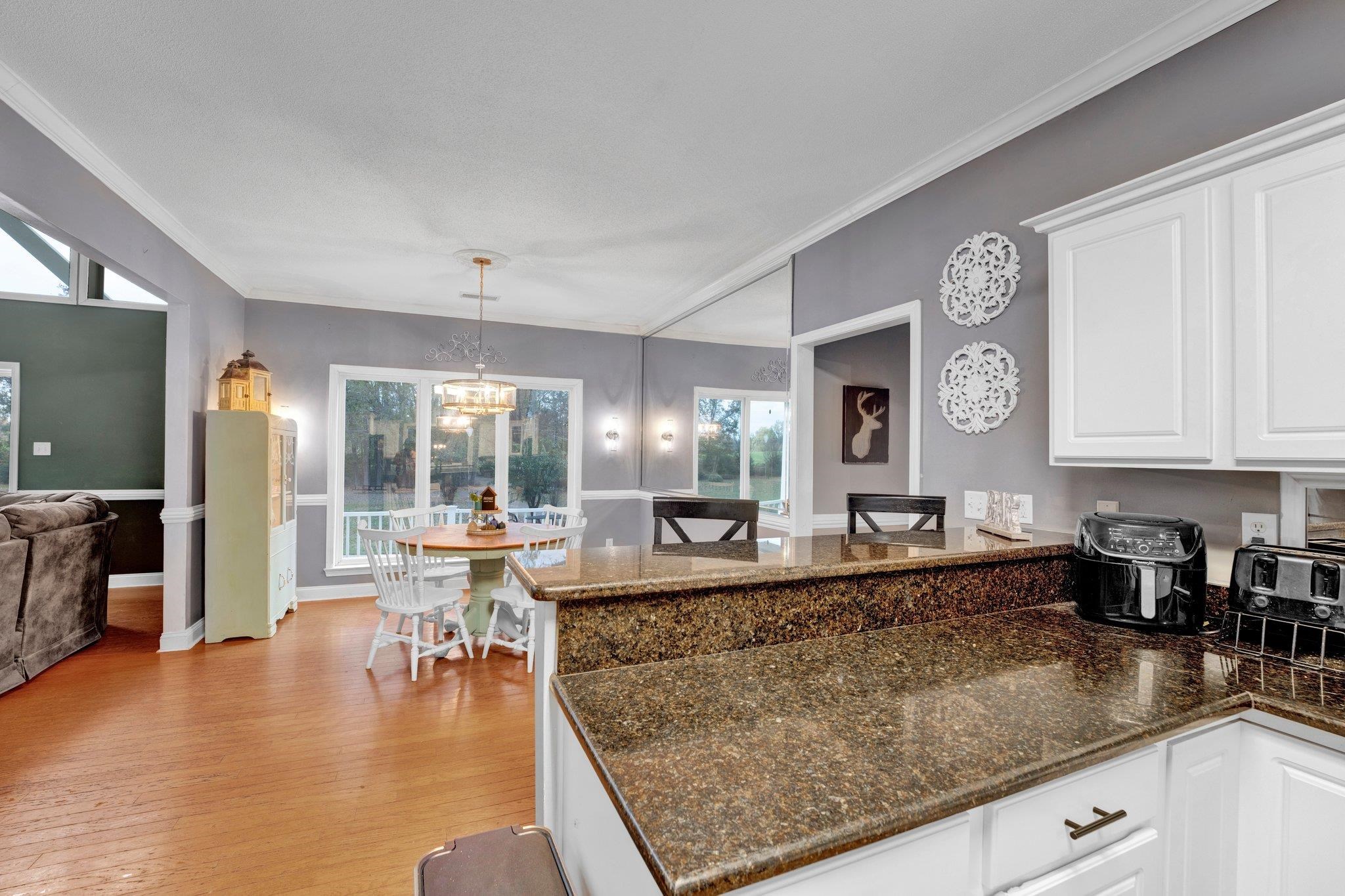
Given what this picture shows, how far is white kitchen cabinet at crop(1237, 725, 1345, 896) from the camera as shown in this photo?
107 cm

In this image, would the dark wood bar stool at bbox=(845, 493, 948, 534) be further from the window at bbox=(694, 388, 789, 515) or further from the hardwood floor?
the window at bbox=(694, 388, 789, 515)

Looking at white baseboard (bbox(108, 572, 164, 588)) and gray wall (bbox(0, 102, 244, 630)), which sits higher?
gray wall (bbox(0, 102, 244, 630))

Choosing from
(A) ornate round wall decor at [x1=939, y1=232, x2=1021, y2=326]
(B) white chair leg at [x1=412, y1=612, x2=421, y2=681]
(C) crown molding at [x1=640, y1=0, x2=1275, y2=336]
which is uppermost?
(C) crown molding at [x1=640, y1=0, x2=1275, y2=336]

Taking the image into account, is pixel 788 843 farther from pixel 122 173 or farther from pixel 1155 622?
pixel 122 173

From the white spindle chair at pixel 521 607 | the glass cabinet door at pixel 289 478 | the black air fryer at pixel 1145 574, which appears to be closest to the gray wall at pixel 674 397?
the white spindle chair at pixel 521 607

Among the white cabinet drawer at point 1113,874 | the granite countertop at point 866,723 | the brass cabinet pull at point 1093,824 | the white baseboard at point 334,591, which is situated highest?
the granite countertop at point 866,723

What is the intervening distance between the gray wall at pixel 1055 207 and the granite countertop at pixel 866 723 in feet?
2.39

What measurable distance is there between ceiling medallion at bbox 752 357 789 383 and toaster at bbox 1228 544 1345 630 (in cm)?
505

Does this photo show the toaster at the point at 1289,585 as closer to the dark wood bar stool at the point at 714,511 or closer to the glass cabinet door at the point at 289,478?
the dark wood bar stool at the point at 714,511

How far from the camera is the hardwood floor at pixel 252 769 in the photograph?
193cm

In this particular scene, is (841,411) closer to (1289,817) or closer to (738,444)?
(738,444)

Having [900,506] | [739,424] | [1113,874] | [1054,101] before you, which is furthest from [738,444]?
[1113,874]

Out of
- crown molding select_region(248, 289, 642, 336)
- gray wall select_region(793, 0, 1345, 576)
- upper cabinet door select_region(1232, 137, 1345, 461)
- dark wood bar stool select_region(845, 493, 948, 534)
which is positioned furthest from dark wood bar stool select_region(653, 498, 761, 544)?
crown molding select_region(248, 289, 642, 336)

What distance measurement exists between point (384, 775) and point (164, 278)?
126 inches
